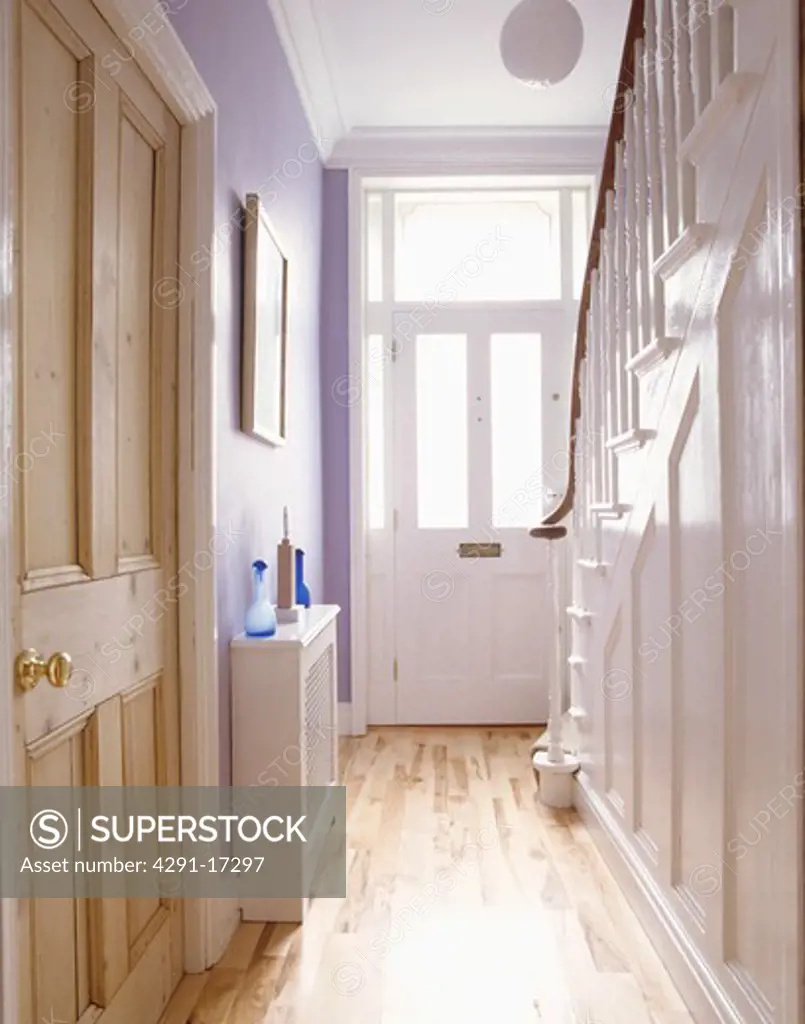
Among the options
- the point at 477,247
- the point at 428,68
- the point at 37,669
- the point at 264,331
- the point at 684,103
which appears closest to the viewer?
the point at 37,669

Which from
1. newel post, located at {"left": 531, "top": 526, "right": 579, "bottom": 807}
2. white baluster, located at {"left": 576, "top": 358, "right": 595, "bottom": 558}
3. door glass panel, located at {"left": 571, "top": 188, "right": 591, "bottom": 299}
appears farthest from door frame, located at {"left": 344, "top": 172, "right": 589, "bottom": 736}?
white baluster, located at {"left": 576, "top": 358, "right": 595, "bottom": 558}

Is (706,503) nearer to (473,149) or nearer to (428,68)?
(428,68)

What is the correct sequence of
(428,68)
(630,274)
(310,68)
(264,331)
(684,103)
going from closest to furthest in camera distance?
(684,103) → (630,274) → (264,331) → (310,68) → (428,68)

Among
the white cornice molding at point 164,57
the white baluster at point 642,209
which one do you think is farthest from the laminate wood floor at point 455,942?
the white cornice molding at point 164,57

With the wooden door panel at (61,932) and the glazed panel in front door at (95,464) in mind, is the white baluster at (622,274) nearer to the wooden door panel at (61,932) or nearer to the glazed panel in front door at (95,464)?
the glazed panel in front door at (95,464)

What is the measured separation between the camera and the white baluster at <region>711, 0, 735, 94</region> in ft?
5.46

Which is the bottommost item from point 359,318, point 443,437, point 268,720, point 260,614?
point 268,720

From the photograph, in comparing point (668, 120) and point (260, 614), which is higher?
point (668, 120)

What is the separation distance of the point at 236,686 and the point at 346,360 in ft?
7.76

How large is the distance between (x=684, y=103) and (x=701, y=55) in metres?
0.14

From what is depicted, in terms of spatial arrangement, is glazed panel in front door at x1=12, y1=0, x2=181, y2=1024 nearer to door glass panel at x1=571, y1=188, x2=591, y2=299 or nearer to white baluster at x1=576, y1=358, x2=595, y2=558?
white baluster at x1=576, y1=358, x2=595, y2=558

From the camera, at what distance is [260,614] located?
238cm

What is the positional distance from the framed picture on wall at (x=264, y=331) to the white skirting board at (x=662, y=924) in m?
1.57

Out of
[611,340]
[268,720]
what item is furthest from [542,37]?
[268,720]
